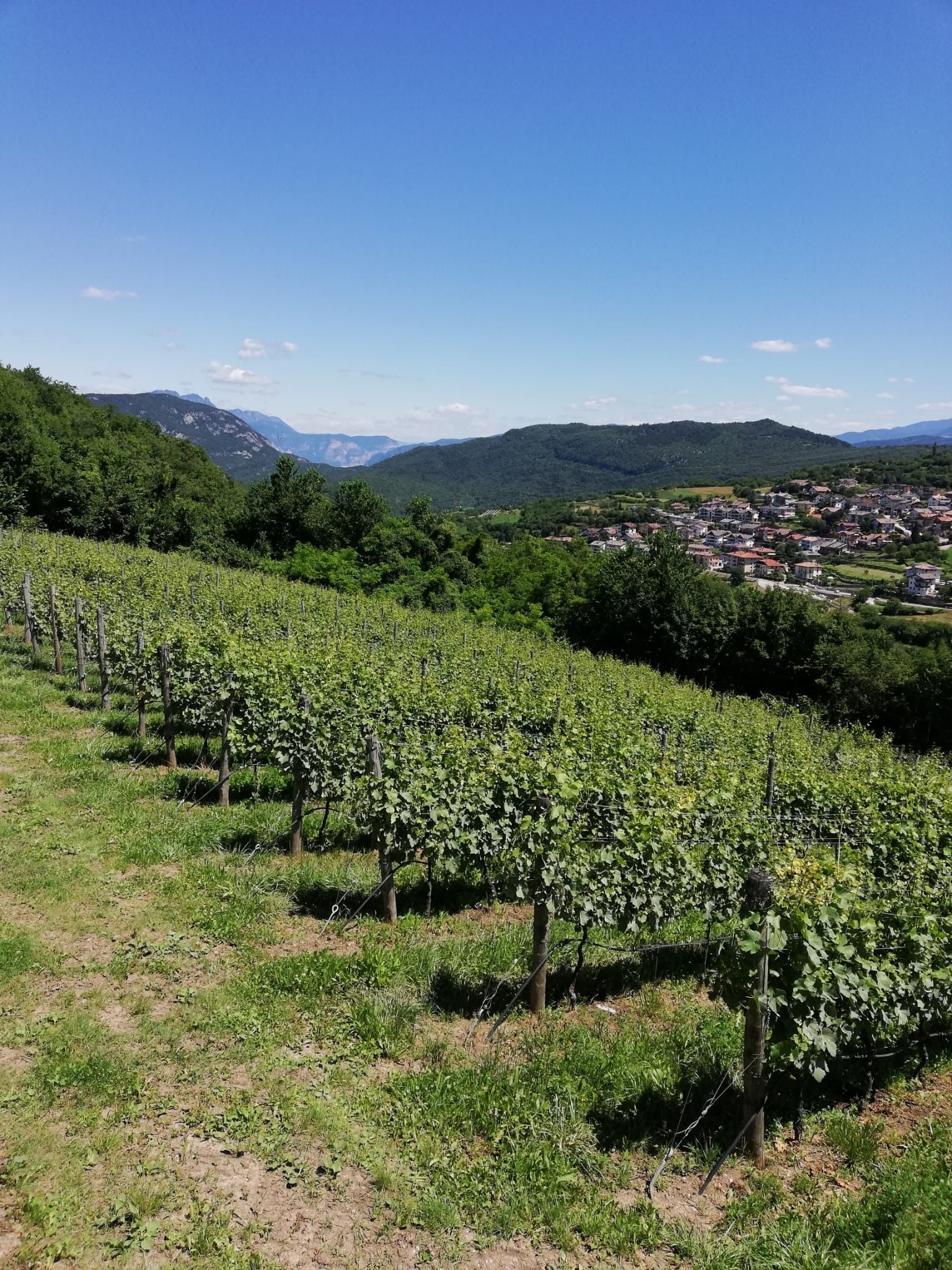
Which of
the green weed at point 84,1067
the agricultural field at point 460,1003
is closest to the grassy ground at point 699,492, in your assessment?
the agricultural field at point 460,1003

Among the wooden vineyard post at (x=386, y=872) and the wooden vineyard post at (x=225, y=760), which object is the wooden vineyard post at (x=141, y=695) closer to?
the wooden vineyard post at (x=225, y=760)

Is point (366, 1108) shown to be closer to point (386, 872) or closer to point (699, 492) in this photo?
point (386, 872)

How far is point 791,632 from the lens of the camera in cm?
3625

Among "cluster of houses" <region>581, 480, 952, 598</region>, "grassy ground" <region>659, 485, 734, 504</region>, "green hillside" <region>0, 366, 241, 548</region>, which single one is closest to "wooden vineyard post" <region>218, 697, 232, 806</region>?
"green hillside" <region>0, 366, 241, 548</region>

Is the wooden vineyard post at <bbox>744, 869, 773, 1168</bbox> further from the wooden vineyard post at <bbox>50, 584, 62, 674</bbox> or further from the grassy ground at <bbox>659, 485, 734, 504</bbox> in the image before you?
the grassy ground at <bbox>659, 485, 734, 504</bbox>

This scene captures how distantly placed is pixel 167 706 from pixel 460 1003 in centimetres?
783

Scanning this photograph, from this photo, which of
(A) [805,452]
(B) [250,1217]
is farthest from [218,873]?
(A) [805,452]

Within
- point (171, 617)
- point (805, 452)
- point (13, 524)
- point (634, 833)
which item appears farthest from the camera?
point (805, 452)

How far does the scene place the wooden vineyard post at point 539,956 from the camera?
5.92 metres

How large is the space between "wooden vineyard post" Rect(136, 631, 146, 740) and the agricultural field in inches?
48.8

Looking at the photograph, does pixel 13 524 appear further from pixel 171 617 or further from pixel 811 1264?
pixel 811 1264

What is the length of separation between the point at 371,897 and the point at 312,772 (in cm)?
211

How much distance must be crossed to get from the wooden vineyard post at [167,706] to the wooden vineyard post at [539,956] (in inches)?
311

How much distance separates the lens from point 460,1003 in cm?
619
